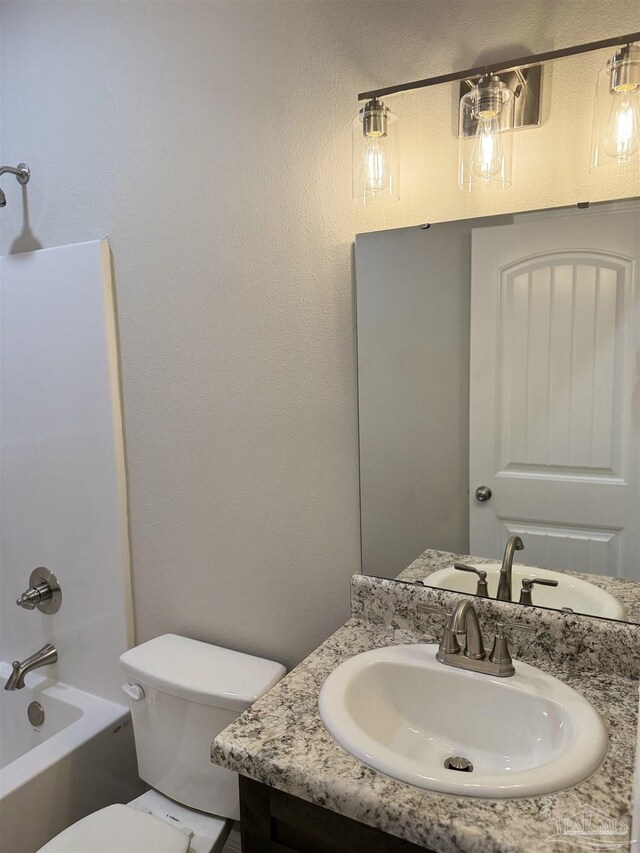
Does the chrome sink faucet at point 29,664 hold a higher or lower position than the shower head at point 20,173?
lower

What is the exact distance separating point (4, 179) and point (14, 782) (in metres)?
1.72

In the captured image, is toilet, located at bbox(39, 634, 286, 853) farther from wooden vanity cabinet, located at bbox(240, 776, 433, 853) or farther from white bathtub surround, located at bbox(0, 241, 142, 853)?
wooden vanity cabinet, located at bbox(240, 776, 433, 853)

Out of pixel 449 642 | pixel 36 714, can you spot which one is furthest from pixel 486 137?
pixel 36 714

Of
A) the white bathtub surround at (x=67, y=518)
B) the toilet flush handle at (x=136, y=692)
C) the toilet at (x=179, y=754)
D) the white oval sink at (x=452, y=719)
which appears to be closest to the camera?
the white oval sink at (x=452, y=719)

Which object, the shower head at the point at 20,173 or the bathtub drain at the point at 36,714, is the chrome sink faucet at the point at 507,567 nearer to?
the bathtub drain at the point at 36,714

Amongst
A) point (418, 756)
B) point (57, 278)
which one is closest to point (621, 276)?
point (418, 756)

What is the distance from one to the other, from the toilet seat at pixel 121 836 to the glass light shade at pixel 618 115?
5.32ft

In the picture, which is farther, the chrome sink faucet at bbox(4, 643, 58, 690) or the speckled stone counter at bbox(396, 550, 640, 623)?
the chrome sink faucet at bbox(4, 643, 58, 690)

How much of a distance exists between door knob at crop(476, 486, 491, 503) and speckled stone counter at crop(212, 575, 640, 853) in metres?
0.21

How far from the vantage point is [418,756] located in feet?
3.61

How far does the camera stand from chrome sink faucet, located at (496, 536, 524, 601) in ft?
4.13

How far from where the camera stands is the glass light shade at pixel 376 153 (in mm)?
1270

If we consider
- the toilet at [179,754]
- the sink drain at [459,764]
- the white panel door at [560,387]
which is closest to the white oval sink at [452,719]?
the sink drain at [459,764]

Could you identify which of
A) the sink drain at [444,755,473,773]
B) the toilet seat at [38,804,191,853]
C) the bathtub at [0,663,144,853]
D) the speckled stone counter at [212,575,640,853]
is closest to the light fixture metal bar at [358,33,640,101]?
the speckled stone counter at [212,575,640,853]
